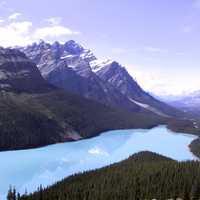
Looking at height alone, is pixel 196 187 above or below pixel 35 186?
above

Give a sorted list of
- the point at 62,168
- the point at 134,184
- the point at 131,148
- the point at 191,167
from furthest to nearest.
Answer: the point at 131,148 < the point at 62,168 < the point at 191,167 < the point at 134,184

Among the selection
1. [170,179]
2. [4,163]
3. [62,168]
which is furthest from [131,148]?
[170,179]

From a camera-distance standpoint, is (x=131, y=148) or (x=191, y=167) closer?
(x=191, y=167)

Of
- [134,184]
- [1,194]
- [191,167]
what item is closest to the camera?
[134,184]

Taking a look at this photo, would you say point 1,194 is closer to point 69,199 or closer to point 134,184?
point 69,199

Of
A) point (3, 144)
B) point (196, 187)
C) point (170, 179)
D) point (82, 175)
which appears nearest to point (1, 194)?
point (82, 175)

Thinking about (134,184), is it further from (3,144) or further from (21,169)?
(3,144)
